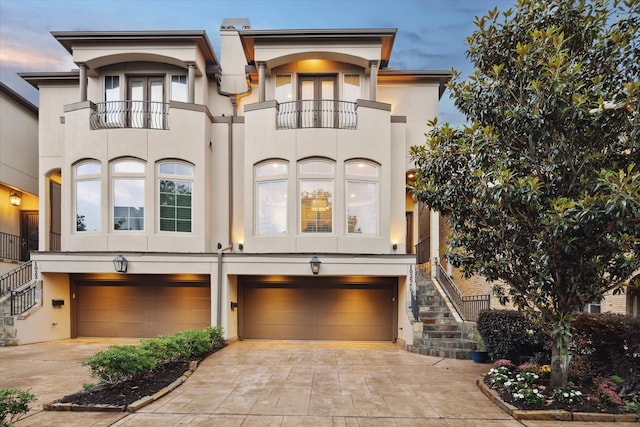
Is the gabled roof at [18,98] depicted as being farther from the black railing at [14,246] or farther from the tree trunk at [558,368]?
the tree trunk at [558,368]

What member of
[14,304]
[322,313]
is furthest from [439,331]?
[14,304]

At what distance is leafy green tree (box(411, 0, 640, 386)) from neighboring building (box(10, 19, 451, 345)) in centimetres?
457

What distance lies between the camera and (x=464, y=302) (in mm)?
11328

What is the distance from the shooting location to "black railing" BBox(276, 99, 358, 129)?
12.1 metres

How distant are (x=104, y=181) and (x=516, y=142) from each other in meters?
10.6

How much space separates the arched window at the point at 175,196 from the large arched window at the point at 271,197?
2.03 meters

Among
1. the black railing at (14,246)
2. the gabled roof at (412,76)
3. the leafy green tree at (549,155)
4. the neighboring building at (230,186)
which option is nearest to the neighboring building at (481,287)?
the leafy green tree at (549,155)

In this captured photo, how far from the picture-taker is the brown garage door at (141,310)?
1236 cm

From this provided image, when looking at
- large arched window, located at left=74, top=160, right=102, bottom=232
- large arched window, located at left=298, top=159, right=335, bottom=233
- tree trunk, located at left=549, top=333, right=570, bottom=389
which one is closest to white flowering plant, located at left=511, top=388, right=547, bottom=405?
tree trunk, located at left=549, top=333, right=570, bottom=389

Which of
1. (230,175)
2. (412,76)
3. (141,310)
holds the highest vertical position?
(412,76)

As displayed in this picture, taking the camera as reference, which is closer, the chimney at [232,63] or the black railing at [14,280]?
the black railing at [14,280]

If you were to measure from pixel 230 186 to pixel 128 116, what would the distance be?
3.70 metres

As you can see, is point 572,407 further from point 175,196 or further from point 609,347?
point 175,196

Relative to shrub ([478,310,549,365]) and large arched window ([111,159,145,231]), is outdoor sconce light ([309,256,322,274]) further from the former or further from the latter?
large arched window ([111,159,145,231])
